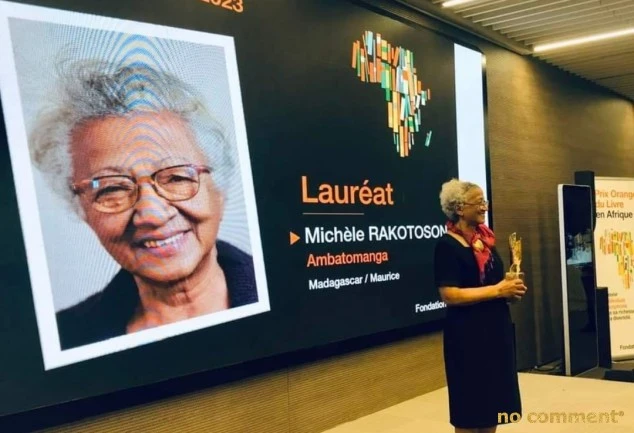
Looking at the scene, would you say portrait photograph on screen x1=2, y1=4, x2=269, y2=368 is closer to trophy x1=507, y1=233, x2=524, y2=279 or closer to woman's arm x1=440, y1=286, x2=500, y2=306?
woman's arm x1=440, y1=286, x2=500, y2=306

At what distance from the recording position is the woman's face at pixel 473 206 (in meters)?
2.86

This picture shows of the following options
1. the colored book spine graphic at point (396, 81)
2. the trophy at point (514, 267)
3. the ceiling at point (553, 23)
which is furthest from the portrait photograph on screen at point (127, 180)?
the ceiling at point (553, 23)

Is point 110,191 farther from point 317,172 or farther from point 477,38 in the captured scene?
point 477,38

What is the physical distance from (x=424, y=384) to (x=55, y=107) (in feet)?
11.2

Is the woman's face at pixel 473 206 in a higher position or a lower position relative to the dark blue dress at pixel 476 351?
higher

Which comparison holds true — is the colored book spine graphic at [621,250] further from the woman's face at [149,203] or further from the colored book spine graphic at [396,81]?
the woman's face at [149,203]

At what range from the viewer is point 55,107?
2.73 m

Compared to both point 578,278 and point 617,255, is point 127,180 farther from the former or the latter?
point 617,255

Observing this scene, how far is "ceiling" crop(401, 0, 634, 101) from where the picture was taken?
5.30m

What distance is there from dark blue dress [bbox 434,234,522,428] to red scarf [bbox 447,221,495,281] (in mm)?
25

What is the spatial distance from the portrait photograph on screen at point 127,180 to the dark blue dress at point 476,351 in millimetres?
1158

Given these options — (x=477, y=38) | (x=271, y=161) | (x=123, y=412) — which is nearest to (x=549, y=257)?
(x=477, y=38)

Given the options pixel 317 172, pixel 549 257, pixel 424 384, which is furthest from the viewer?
pixel 549 257

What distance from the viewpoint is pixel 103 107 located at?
9.50 ft
